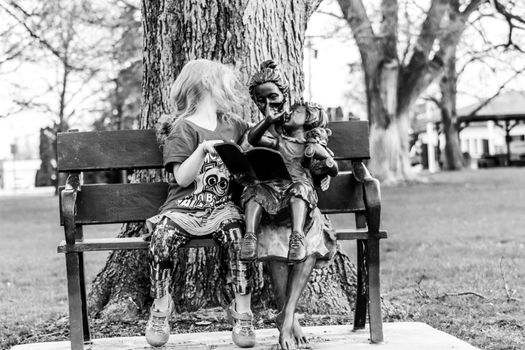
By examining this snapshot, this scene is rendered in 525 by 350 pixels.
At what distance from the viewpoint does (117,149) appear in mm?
4414

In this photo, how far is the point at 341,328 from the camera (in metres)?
4.45

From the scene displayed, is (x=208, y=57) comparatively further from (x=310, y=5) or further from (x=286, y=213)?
(x=286, y=213)

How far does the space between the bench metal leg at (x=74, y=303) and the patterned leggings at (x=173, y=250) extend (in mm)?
344

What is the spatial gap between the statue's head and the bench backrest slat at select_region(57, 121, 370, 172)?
630mm

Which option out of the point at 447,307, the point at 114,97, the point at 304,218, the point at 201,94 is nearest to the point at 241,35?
the point at 201,94

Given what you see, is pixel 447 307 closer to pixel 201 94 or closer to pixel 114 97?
pixel 201 94

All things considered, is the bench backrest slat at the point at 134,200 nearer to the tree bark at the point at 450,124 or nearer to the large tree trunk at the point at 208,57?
the large tree trunk at the point at 208,57

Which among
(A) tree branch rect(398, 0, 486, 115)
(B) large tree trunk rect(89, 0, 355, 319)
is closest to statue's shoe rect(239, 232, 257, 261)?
(B) large tree trunk rect(89, 0, 355, 319)

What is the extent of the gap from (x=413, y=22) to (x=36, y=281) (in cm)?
1651

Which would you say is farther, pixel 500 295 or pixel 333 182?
pixel 500 295

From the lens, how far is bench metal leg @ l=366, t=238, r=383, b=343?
13.1 ft

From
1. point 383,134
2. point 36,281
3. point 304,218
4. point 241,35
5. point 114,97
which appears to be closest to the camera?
point 304,218

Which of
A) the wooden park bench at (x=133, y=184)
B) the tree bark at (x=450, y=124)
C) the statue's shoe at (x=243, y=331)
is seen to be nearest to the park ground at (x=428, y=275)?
the wooden park bench at (x=133, y=184)

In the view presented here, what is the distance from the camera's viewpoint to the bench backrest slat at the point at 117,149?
4.35m
